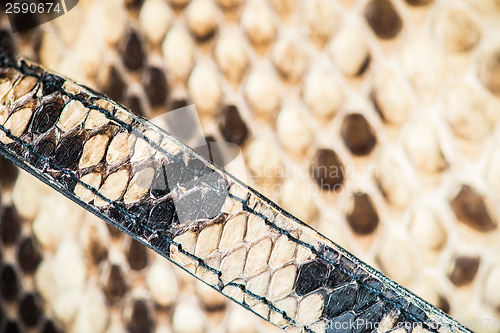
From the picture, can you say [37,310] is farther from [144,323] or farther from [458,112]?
[458,112]

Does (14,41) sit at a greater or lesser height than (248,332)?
greater

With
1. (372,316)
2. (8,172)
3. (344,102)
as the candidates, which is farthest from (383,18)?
(8,172)

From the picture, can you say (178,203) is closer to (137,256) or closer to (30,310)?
(137,256)

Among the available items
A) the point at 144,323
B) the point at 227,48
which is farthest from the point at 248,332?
the point at 227,48

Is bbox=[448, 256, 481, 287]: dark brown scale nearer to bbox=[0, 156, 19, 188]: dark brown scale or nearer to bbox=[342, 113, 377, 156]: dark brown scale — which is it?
bbox=[342, 113, 377, 156]: dark brown scale

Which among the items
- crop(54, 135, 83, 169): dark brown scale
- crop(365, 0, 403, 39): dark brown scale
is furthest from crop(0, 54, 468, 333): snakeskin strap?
crop(365, 0, 403, 39): dark brown scale
